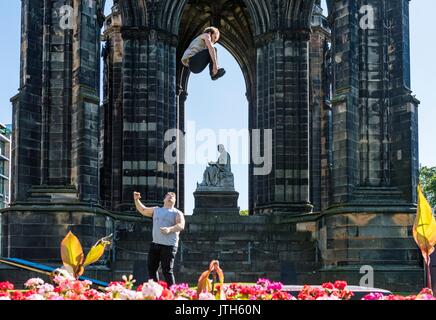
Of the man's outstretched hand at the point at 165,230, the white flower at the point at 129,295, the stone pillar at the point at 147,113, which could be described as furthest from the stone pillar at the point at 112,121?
the white flower at the point at 129,295

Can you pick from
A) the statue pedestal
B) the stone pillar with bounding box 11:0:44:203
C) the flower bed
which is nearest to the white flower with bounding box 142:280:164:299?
the flower bed

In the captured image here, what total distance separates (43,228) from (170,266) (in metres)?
10.4

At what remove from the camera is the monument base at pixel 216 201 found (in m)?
30.0

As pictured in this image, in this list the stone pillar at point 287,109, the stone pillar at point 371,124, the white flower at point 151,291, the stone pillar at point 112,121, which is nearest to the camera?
the white flower at point 151,291

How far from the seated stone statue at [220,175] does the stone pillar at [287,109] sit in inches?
78.5

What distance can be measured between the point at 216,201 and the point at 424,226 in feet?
77.0

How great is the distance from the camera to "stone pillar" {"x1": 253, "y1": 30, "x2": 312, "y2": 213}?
28453 mm

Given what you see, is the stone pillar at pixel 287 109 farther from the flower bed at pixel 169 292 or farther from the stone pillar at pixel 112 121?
the flower bed at pixel 169 292

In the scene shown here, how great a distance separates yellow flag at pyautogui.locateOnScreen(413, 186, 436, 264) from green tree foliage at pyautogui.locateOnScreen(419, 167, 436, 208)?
60.5m

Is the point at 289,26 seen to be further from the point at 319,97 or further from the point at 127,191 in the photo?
the point at 127,191

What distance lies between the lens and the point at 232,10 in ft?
120

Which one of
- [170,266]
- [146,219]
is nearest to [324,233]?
[146,219]

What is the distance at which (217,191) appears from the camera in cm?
3020

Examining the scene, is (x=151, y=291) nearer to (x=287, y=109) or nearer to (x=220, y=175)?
(x=287, y=109)
